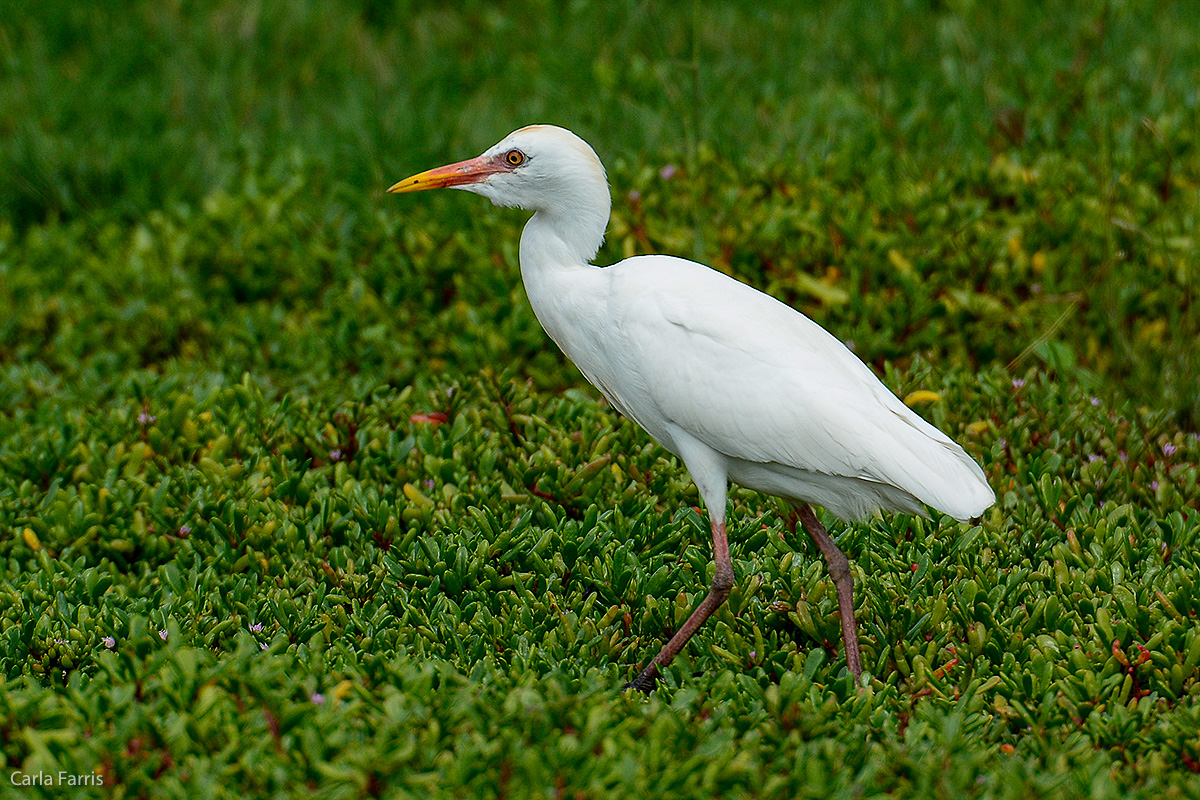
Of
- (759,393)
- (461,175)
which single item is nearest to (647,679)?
(759,393)

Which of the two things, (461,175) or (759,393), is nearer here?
(759,393)

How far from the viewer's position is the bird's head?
11.5 ft

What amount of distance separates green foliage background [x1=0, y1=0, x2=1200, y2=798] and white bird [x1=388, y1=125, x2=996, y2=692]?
0.41 m

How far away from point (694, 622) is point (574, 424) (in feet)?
4.50

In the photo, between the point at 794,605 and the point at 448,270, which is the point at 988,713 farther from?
the point at 448,270

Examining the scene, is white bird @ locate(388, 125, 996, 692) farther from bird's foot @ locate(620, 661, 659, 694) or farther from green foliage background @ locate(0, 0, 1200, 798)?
green foliage background @ locate(0, 0, 1200, 798)

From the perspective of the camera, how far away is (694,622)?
347 centimetres

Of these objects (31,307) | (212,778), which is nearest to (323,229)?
(31,307)

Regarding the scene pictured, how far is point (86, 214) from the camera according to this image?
6.87 metres

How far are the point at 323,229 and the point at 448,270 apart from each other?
85 centimetres

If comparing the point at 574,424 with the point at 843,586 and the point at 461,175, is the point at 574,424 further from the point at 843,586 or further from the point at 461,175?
the point at 843,586

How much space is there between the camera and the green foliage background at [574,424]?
110 inches

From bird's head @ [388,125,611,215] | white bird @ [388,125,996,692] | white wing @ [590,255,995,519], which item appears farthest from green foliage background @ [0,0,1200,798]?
bird's head @ [388,125,611,215]

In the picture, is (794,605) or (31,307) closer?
(794,605)
